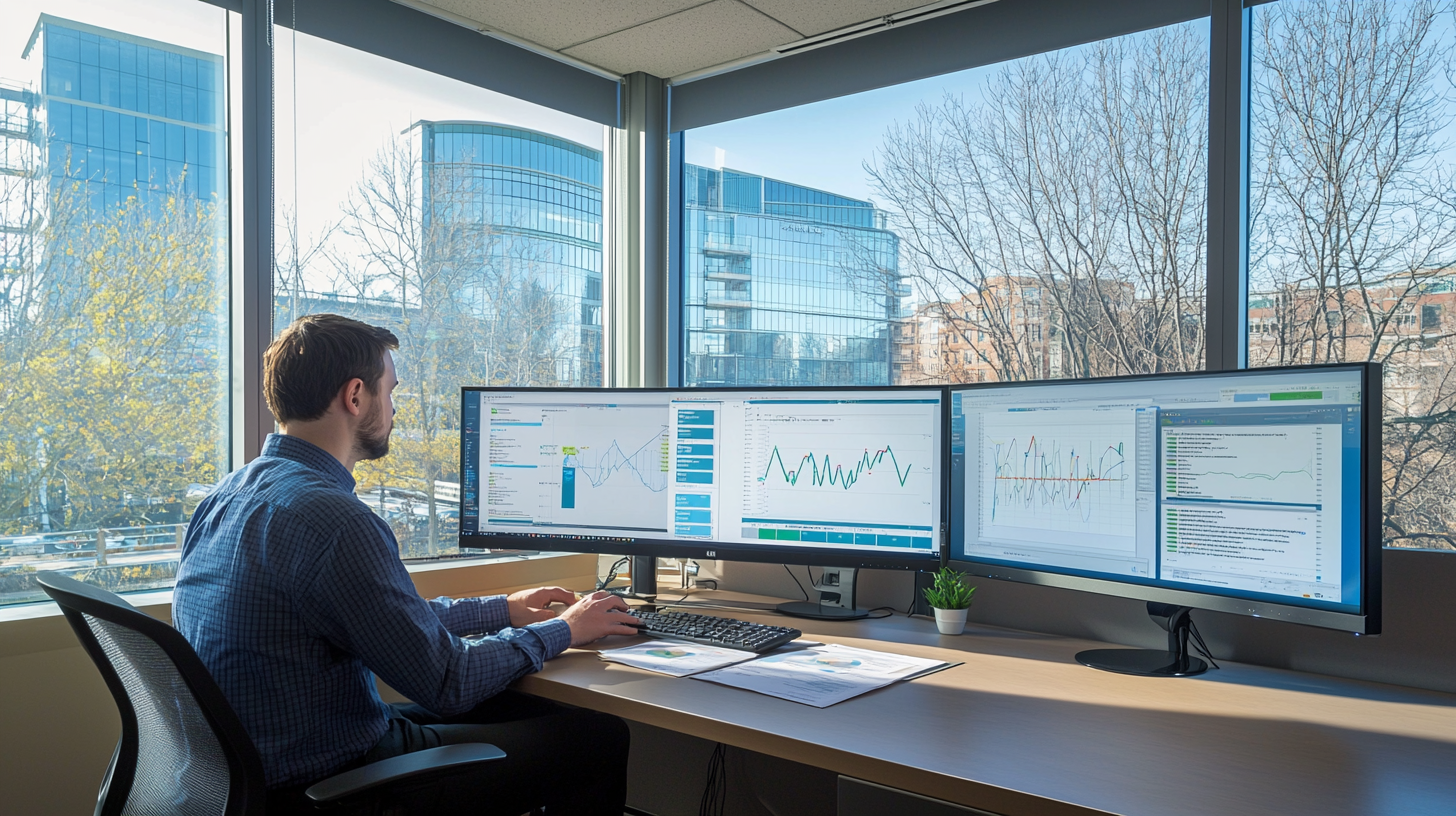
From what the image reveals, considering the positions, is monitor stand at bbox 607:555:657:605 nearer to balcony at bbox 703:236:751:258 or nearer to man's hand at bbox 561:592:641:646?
man's hand at bbox 561:592:641:646

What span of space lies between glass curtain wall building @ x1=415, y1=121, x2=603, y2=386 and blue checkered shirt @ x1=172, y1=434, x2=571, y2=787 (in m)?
1.35

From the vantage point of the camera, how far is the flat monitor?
1.34 metres

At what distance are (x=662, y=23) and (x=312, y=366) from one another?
5.03ft

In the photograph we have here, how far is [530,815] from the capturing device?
5.44ft

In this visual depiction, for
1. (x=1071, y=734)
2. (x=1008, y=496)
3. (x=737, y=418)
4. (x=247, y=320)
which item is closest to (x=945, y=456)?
(x=1008, y=496)

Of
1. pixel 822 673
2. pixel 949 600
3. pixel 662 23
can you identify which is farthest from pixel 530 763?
pixel 662 23

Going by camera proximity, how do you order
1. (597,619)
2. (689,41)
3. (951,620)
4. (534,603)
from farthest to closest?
(689,41)
(534,603)
(951,620)
(597,619)

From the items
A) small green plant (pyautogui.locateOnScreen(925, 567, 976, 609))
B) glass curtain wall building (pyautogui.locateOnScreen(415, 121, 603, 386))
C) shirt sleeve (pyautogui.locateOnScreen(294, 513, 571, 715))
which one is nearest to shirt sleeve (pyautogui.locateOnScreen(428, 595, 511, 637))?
shirt sleeve (pyautogui.locateOnScreen(294, 513, 571, 715))

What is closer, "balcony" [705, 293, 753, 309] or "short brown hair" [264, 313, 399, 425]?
"short brown hair" [264, 313, 399, 425]

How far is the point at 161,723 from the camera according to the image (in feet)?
4.16

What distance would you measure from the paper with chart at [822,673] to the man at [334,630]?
0.34 meters

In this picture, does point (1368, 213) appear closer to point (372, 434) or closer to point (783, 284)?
point (783, 284)

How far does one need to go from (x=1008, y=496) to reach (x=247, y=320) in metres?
1.77

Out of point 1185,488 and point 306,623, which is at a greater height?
point 1185,488
